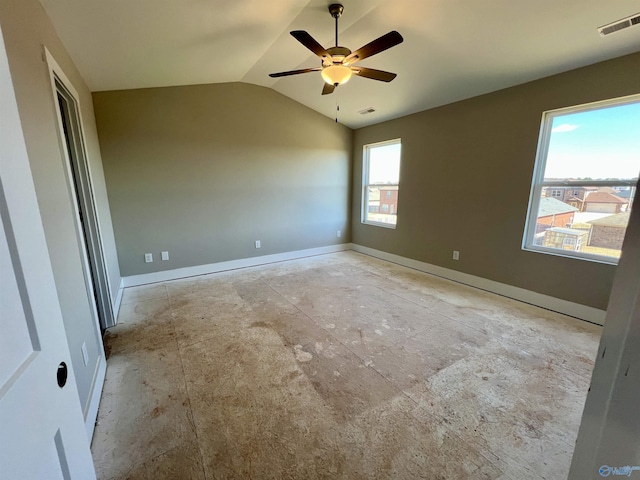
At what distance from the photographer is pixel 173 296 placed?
136 inches

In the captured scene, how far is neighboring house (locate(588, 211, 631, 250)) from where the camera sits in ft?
8.45

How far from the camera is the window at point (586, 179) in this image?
250 centimetres

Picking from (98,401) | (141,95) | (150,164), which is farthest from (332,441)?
(141,95)

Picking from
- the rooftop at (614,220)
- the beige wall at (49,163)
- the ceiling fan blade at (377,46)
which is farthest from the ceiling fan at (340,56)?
the rooftop at (614,220)

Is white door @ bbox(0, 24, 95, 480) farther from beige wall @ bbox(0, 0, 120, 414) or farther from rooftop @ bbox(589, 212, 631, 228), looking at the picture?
rooftop @ bbox(589, 212, 631, 228)

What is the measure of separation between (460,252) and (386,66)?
260cm

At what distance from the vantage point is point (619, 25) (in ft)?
6.68

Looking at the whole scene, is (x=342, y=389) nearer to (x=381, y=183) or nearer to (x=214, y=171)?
(x=214, y=171)

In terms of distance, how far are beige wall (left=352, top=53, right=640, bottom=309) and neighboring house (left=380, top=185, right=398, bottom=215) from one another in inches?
7.8

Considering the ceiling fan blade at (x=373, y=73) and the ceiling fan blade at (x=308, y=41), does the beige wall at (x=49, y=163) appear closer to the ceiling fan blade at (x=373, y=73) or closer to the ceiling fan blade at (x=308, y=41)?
the ceiling fan blade at (x=308, y=41)

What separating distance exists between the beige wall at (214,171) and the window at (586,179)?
10.7 feet

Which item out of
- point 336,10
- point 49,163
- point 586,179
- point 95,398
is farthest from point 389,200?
point 95,398

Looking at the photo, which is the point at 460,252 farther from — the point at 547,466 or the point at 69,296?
the point at 69,296

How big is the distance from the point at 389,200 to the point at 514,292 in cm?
239
